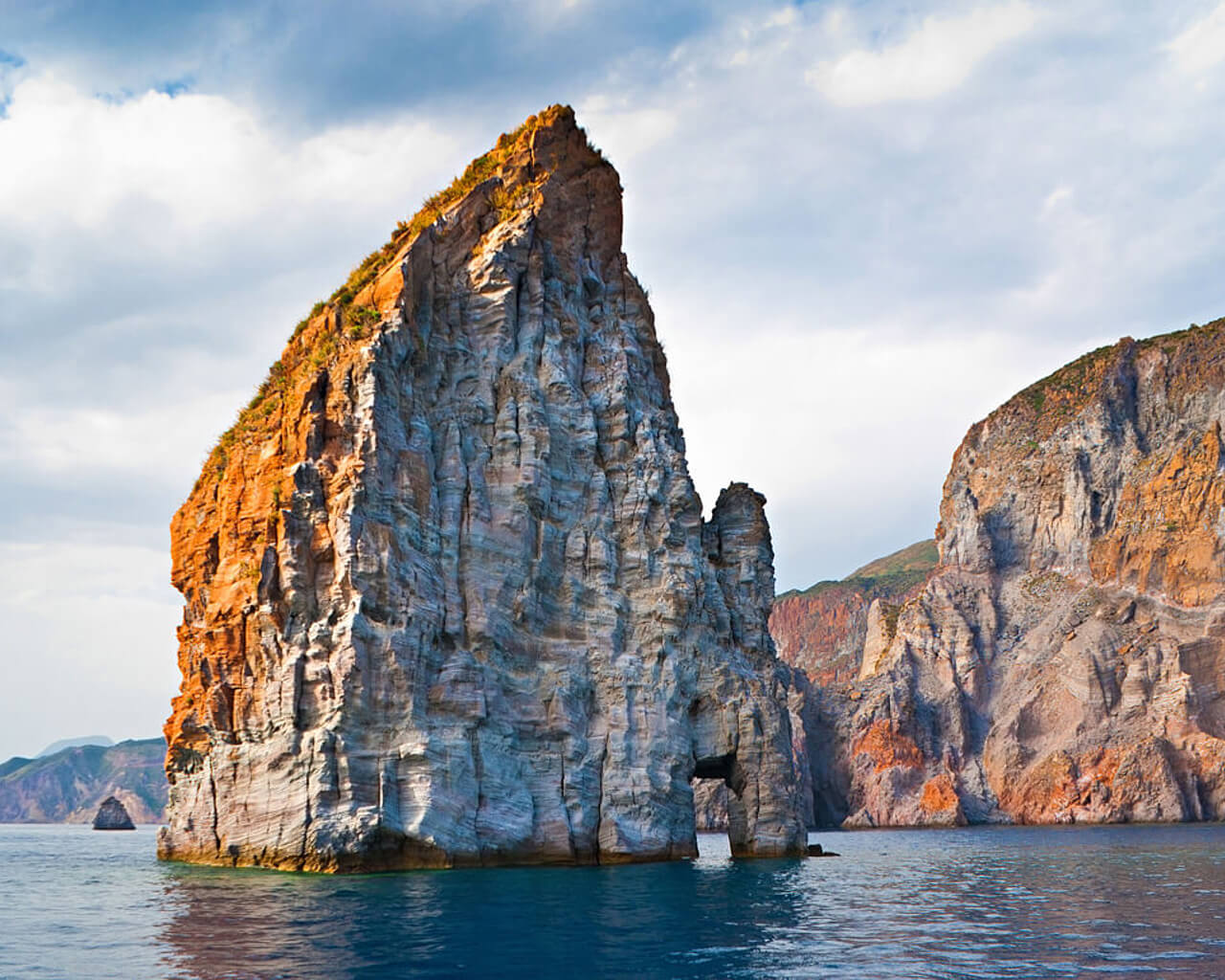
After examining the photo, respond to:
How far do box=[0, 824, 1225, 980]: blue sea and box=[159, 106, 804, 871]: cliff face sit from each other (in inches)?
128

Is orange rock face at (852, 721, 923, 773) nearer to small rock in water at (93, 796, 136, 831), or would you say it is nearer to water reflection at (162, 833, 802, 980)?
water reflection at (162, 833, 802, 980)

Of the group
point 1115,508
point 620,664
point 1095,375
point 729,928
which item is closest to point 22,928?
point 729,928

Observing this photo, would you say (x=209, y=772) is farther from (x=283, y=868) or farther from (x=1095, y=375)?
(x=1095, y=375)

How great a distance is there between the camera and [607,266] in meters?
59.5

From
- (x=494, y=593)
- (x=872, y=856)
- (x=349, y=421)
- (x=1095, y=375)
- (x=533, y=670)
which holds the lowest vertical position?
(x=872, y=856)

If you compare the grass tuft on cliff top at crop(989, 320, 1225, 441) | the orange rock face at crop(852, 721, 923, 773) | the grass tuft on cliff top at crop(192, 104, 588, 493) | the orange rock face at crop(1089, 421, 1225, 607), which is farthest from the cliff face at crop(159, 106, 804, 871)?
the grass tuft on cliff top at crop(989, 320, 1225, 441)

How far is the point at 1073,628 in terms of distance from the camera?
391 ft

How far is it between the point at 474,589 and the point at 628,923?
2157 cm

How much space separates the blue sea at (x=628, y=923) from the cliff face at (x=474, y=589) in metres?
3.26

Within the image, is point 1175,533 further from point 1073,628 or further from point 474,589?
point 474,589

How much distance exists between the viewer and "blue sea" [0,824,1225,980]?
73.4 ft

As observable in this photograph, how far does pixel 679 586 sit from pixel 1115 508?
89173 mm

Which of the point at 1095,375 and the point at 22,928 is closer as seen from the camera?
the point at 22,928

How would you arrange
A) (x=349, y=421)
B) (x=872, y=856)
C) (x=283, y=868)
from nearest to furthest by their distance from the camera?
1. (x=283, y=868)
2. (x=349, y=421)
3. (x=872, y=856)
